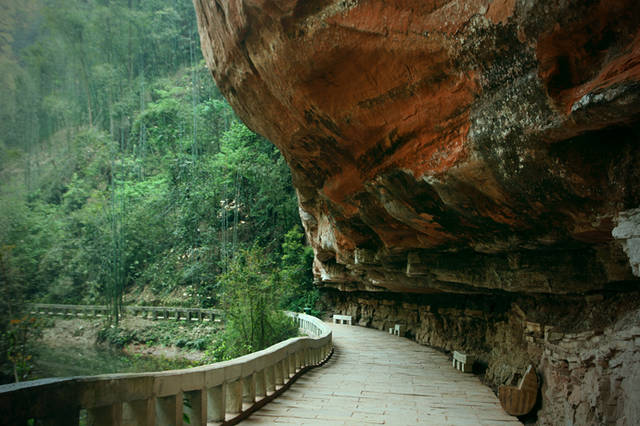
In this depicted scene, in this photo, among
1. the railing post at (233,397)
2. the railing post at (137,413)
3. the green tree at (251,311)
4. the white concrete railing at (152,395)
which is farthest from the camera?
the green tree at (251,311)

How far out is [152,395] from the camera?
2.80 metres

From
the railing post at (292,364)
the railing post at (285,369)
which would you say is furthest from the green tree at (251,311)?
the railing post at (285,369)

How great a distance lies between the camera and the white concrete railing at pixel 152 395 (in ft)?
6.71

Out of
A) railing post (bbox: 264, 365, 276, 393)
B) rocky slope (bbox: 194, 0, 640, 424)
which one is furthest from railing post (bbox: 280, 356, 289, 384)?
rocky slope (bbox: 194, 0, 640, 424)

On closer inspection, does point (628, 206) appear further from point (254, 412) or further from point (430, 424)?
point (254, 412)

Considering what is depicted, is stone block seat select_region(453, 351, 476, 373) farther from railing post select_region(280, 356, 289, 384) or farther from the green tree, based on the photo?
the green tree

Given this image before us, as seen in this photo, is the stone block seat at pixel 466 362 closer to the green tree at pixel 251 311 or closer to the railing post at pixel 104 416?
the green tree at pixel 251 311

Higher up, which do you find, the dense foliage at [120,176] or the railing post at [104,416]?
the dense foliage at [120,176]

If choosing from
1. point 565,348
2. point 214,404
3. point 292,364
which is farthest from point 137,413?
point 565,348

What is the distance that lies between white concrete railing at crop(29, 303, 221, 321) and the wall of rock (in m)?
14.3

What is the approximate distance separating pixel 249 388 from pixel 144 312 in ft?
64.7

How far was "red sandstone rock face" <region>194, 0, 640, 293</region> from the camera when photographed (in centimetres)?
281

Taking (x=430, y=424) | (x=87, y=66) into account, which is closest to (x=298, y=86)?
(x=430, y=424)

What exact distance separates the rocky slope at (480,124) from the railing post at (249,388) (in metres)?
2.93
